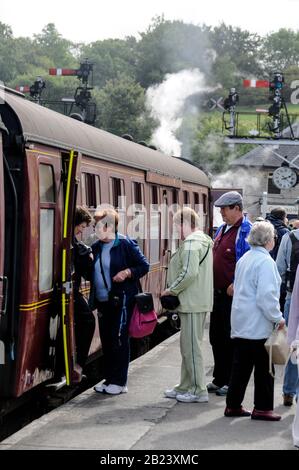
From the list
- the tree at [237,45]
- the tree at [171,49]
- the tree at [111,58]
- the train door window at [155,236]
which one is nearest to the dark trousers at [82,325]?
the train door window at [155,236]

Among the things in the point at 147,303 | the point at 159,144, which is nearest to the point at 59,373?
the point at 147,303

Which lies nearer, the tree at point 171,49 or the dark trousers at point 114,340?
the dark trousers at point 114,340

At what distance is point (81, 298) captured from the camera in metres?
9.65

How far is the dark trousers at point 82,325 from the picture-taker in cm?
962

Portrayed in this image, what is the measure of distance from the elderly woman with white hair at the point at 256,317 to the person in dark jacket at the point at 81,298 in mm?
1532

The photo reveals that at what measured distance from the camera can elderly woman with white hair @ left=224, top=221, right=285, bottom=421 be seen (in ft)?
28.3

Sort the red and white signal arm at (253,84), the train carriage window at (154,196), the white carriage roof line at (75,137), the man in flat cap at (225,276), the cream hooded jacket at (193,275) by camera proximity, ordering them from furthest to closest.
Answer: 1. the red and white signal arm at (253,84)
2. the train carriage window at (154,196)
3. the man in flat cap at (225,276)
4. the cream hooded jacket at (193,275)
5. the white carriage roof line at (75,137)

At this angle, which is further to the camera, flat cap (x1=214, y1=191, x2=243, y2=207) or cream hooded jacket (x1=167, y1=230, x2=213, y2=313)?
flat cap (x1=214, y1=191, x2=243, y2=207)

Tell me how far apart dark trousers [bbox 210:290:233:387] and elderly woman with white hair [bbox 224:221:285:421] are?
1.32 metres

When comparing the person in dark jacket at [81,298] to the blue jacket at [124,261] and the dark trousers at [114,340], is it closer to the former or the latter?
the blue jacket at [124,261]

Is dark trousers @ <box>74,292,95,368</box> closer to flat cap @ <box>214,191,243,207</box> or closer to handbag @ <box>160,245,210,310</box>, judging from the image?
handbag @ <box>160,245,210,310</box>

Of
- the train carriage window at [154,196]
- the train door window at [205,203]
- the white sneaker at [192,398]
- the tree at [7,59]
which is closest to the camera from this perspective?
the white sneaker at [192,398]

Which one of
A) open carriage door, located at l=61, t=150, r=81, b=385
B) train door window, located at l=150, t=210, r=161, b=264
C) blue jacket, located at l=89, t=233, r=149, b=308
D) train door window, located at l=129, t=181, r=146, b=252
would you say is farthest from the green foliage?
open carriage door, located at l=61, t=150, r=81, b=385

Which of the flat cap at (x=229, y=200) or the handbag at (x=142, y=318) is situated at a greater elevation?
the flat cap at (x=229, y=200)
